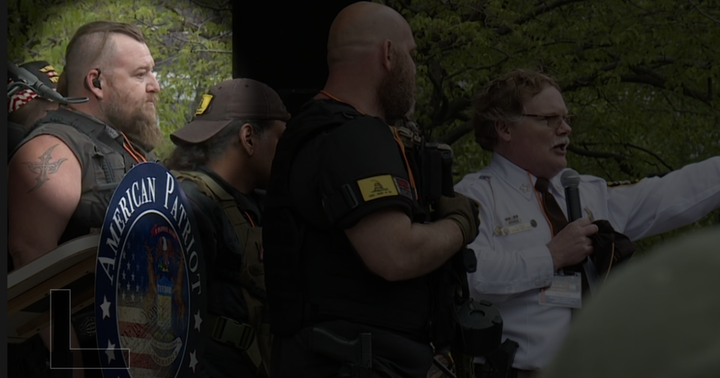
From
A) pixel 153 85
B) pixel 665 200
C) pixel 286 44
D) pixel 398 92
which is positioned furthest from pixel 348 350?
pixel 286 44

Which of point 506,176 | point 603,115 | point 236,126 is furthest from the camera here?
point 603,115

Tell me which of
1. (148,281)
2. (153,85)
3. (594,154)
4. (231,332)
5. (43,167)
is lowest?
(594,154)

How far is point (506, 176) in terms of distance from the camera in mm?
3621

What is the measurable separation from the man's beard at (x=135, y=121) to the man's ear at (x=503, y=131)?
1109 mm

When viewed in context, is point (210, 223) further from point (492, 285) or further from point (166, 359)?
point (492, 285)

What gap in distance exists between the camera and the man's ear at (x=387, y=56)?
3.06m

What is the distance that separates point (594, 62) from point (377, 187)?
7474 millimetres

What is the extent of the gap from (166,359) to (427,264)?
3.54 feet

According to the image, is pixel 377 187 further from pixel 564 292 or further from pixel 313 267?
pixel 564 292

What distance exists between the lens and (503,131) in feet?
12.2

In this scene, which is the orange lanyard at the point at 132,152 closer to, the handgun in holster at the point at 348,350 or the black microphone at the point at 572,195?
the handgun in holster at the point at 348,350

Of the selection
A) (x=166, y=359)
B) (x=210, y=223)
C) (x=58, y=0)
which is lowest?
(x=166, y=359)

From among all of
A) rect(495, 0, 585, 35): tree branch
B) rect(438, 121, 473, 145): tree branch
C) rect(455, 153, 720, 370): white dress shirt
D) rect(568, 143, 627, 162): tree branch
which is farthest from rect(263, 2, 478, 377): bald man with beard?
rect(568, 143, 627, 162): tree branch

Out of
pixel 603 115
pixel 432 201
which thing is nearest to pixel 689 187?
pixel 432 201
